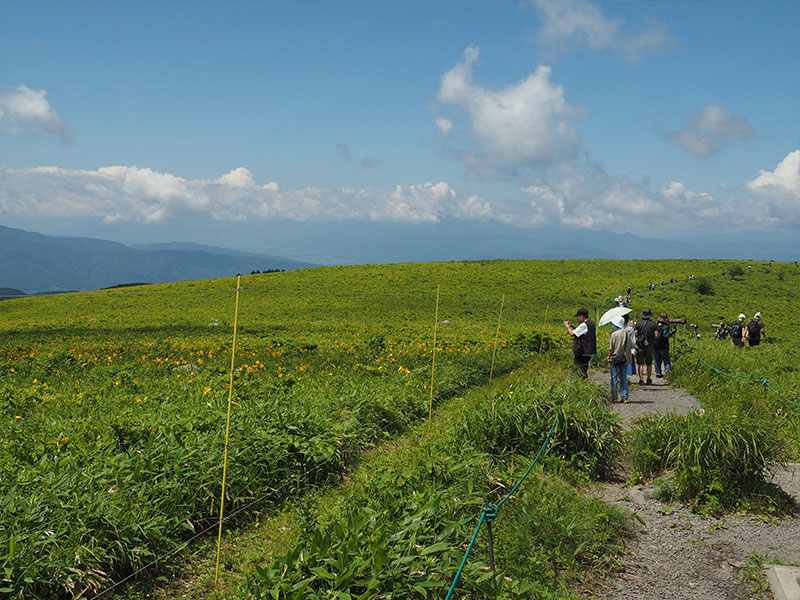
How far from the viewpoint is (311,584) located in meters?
3.90

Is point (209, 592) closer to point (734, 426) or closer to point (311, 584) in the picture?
point (311, 584)

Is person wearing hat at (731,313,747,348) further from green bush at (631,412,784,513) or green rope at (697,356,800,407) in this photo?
green bush at (631,412,784,513)

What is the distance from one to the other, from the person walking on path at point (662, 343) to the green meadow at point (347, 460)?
0.53 metres

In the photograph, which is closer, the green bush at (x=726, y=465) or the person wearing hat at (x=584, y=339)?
the green bush at (x=726, y=465)

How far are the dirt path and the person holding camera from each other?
7746 millimetres

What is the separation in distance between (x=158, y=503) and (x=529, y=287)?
42.6 metres

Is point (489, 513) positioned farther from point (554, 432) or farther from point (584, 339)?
point (584, 339)

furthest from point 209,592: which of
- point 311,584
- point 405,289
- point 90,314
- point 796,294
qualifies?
point 796,294

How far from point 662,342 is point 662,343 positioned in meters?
0.04

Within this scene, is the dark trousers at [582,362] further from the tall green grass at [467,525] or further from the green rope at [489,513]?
the green rope at [489,513]

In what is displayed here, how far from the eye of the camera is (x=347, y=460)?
7426 mm

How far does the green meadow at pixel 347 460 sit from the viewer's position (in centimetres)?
422

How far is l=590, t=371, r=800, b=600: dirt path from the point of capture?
4758 mm

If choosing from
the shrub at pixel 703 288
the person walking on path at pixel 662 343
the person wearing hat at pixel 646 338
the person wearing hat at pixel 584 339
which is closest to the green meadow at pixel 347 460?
the person walking on path at pixel 662 343
